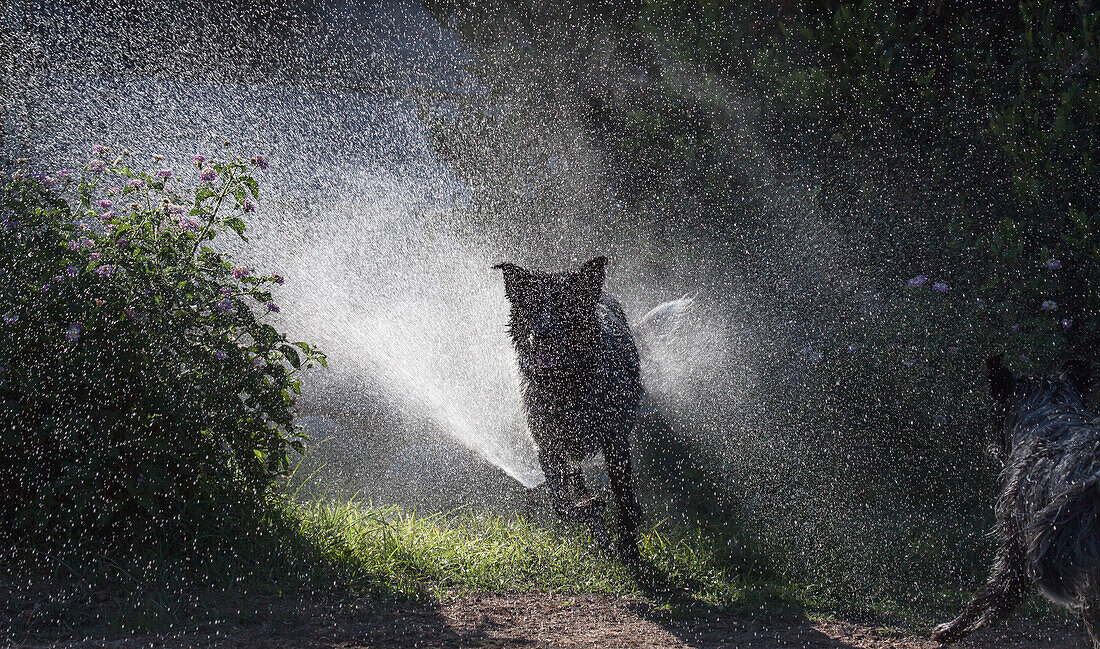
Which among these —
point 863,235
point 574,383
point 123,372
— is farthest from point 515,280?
point 863,235

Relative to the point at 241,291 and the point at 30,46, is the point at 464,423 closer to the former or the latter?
the point at 241,291

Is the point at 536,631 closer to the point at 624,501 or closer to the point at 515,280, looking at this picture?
the point at 624,501

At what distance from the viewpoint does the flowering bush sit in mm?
3781

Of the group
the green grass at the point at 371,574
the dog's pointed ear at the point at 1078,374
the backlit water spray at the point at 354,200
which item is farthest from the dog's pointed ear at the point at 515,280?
the dog's pointed ear at the point at 1078,374

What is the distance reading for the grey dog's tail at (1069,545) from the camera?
2908mm

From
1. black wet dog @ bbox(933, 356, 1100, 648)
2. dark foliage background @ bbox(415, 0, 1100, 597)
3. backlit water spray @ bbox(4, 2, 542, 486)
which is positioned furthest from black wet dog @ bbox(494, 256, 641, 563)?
black wet dog @ bbox(933, 356, 1100, 648)

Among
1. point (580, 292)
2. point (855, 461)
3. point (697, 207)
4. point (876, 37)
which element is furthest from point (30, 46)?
point (855, 461)

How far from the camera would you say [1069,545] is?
297 cm

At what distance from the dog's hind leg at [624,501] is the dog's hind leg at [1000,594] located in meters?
1.75

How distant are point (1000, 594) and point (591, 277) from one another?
8.26ft

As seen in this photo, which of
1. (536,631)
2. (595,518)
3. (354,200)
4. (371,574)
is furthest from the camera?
(354,200)

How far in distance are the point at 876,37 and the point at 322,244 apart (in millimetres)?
6472

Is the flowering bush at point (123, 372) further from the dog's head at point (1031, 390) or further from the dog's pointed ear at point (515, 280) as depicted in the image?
the dog's head at point (1031, 390)

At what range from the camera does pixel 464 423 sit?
7.03 metres
